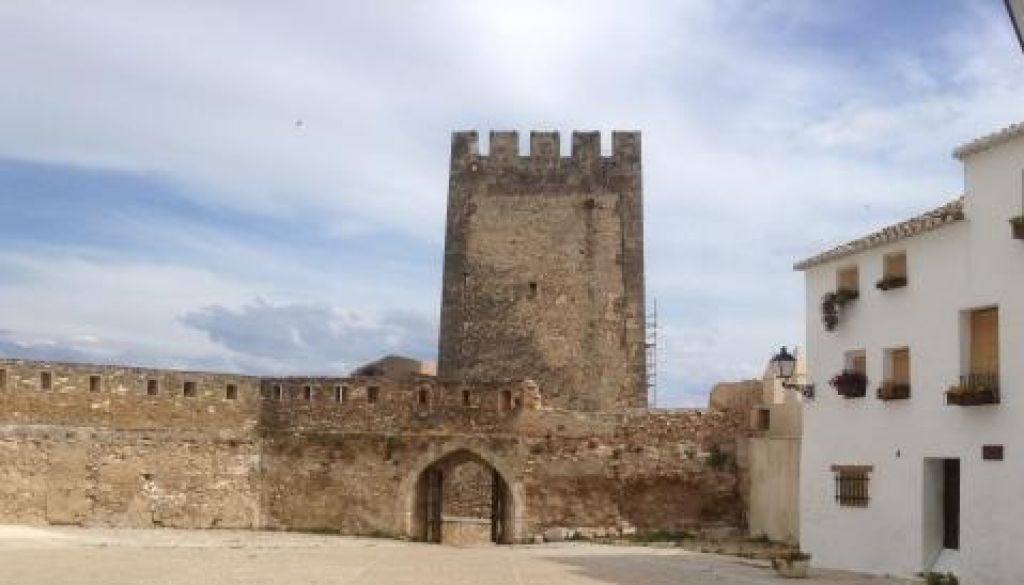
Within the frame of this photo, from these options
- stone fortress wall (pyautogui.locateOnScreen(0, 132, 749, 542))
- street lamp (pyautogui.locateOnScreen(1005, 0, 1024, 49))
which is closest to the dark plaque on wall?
street lamp (pyautogui.locateOnScreen(1005, 0, 1024, 49))

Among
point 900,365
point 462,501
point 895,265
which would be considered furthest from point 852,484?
point 462,501

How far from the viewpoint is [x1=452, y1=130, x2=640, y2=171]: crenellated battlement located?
132ft

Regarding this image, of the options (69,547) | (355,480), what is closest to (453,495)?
(355,480)

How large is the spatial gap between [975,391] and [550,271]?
2152 centimetres

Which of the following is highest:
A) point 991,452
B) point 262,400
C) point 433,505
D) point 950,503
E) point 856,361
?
point 856,361

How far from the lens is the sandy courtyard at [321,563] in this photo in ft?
63.6

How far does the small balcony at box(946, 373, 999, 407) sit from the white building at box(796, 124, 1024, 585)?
3cm

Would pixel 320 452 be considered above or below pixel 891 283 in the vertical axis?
below

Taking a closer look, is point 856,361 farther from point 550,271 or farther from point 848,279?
point 550,271

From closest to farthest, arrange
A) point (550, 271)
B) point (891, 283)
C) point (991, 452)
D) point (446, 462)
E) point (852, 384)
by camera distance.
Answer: point (991, 452) < point (891, 283) < point (852, 384) < point (446, 462) < point (550, 271)

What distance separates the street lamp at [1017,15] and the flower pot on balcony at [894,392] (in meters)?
14.0

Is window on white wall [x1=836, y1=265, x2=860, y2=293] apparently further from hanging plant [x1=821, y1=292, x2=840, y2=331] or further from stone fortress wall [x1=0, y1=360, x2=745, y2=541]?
stone fortress wall [x1=0, y1=360, x2=745, y2=541]

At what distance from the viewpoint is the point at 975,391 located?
1880 cm

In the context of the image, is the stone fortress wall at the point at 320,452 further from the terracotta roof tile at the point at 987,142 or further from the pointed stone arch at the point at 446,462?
the terracotta roof tile at the point at 987,142
